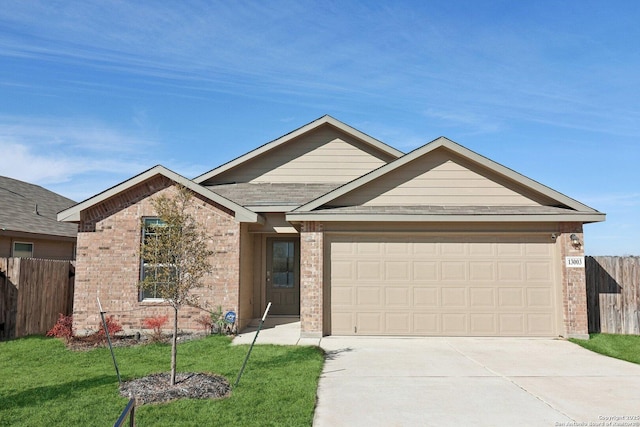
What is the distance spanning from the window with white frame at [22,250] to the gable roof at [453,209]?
1068cm

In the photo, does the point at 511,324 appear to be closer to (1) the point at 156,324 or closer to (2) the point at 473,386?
(2) the point at 473,386

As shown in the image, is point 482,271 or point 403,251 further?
point 403,251

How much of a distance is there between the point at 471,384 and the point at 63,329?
986 centimetres

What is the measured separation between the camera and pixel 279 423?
5.72 meters

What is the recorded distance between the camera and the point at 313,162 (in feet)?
53.2

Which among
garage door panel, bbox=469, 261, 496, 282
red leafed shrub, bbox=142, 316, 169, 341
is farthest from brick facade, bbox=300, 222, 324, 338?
garage door panel, bbox=469, 261, 496, 282

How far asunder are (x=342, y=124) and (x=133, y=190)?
6956 millimetres

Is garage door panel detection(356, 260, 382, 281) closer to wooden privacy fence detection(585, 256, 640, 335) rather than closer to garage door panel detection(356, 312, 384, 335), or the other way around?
garage door panel detection(356, 312, 384, 335)

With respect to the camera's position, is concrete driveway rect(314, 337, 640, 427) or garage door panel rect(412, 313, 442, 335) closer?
concrete driveway rect(314, 337, 640, 427)

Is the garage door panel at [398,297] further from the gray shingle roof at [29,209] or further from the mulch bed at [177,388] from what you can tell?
the gray shingle roof at [29,209]

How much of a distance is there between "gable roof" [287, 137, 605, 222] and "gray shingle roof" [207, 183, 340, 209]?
1750mm

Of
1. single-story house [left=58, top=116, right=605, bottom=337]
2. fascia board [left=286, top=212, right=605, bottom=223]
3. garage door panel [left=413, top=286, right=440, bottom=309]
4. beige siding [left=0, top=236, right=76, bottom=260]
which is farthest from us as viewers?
beige siding [left=0, top=236, right=76, bottom=260]

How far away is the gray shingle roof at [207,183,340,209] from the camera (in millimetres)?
13914

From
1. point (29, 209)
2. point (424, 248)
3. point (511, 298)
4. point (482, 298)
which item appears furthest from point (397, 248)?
point (29, 209)
